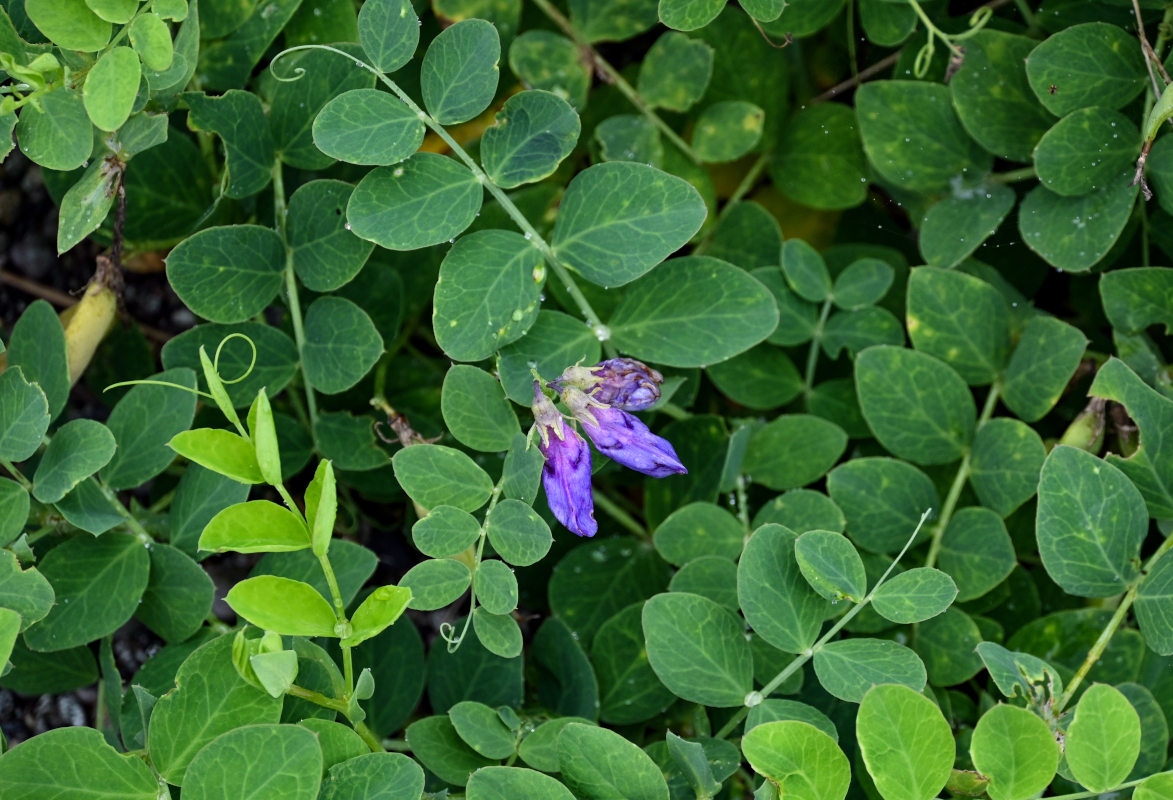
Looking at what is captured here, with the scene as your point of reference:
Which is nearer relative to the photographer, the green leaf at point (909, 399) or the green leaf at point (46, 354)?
the green leaf at point (46, 354)

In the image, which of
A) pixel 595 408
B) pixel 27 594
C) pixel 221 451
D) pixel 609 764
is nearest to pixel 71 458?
pixel 27 594

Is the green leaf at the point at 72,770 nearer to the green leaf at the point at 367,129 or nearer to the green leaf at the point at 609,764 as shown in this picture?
the green leaf at the point at 609,764

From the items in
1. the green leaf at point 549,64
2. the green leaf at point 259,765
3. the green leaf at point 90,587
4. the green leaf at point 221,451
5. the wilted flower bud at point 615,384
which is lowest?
the green leaf at point 90,587

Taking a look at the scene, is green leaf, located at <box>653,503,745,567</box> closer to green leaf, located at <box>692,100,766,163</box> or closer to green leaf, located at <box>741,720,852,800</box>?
green leaf, located at <box>741,720,852,800</box>

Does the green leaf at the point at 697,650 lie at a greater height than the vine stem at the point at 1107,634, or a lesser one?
lesser


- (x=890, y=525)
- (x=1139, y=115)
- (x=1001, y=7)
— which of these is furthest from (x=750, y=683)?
(x=1001, y=7)

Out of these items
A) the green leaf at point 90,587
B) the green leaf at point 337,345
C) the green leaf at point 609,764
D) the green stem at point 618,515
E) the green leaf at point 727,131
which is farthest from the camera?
the green leaf at point 727,131

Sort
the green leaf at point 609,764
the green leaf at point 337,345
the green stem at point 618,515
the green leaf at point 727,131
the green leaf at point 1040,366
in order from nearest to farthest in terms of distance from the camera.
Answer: the green leaf at point 609,764, the green leaf at point 337,345, the green leaf at point 1040,366, the green stem at point 618,515, the green leaf at point 727,131

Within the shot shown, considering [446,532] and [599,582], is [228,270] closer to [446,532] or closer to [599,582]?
[446,532]

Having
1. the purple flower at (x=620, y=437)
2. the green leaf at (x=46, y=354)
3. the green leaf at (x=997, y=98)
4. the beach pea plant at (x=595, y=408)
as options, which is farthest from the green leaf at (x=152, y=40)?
the green leaf at (x=997, y=98)
